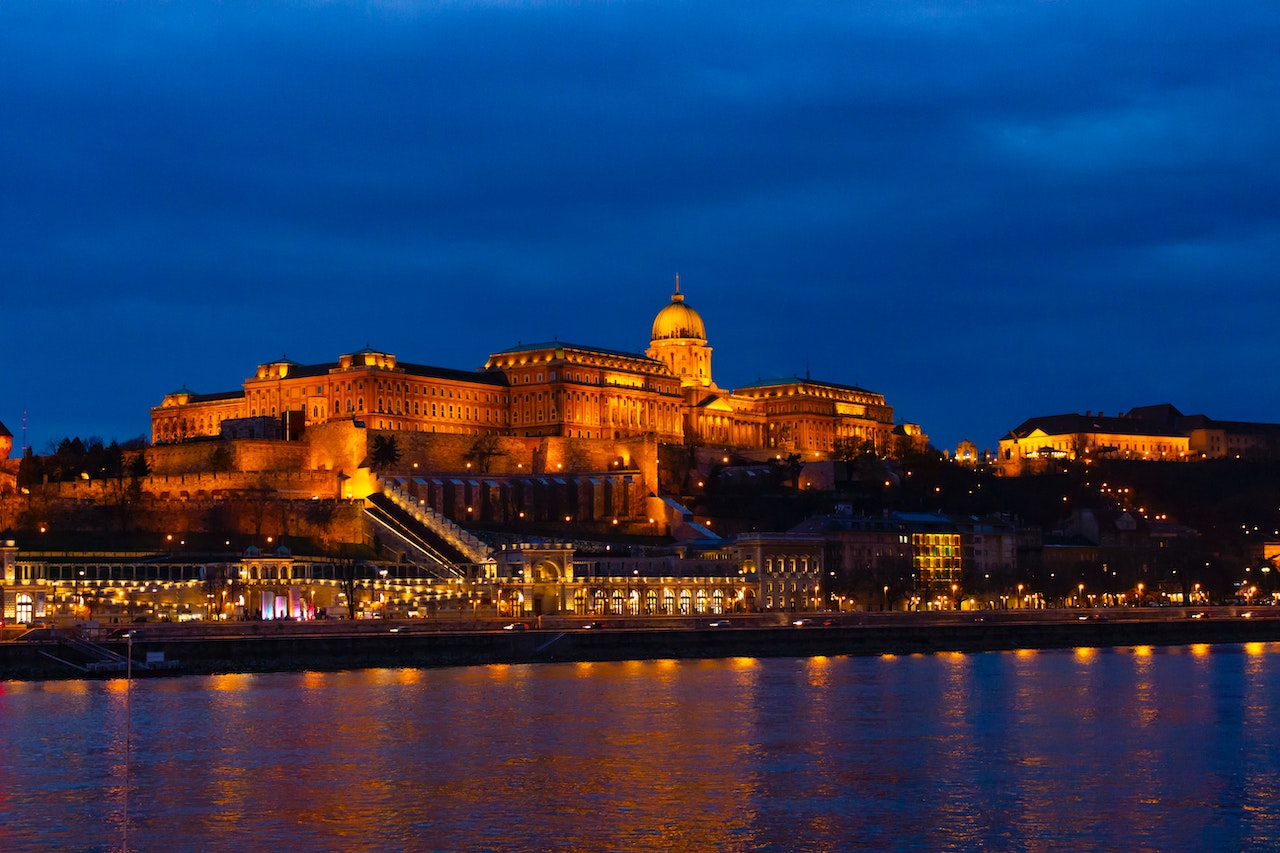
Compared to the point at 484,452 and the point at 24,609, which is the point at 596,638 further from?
the point at 484,452

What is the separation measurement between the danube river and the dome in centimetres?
10022

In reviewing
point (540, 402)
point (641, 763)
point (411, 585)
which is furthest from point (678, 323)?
point (641, 763)

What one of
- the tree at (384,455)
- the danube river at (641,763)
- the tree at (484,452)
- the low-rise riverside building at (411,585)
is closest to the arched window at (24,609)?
the low-rise riverside building at (411,585)

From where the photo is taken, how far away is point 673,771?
127 ft

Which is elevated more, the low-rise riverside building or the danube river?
the low-rise riverside building

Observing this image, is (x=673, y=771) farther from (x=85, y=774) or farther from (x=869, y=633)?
(x=869, y=633)

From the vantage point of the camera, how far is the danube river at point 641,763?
31375 mm

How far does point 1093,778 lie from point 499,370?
104 m

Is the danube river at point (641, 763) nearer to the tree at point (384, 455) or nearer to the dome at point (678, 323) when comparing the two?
the tree at point (384, 455)

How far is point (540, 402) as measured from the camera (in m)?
135

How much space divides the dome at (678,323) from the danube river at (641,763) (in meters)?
100

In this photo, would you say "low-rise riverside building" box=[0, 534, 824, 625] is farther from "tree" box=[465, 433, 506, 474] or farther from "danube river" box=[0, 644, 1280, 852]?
"tree" box=[465, 433, 506, 474]

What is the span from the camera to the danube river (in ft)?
103

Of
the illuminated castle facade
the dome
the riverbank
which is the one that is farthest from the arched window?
the dome
